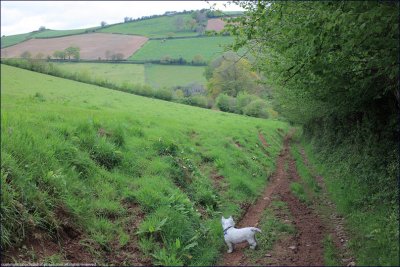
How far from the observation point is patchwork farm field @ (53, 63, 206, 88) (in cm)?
3338

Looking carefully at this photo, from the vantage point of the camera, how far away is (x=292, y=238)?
977 cm

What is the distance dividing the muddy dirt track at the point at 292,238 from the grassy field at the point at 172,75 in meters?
42.4

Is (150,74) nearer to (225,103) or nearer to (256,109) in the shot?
(225,103)

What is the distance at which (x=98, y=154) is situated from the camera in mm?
11719

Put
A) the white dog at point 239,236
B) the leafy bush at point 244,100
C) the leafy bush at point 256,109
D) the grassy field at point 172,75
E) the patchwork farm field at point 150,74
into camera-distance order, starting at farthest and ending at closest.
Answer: the leafy bush at point 244,100 → the leafy bush at point 256,109 → the grassy field at point 172,75 → the patchwork farm field at point 150,74 → the white dog at point 239,236

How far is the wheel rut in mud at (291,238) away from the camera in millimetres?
8477

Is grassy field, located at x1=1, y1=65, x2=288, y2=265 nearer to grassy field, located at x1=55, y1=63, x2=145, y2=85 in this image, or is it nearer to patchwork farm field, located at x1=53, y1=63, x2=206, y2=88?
grassy field, located at x1=55, y1=63, x2=145, y2=85

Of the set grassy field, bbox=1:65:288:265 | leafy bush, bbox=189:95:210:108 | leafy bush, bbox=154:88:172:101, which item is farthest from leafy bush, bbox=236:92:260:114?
grassy field, bbox=1:65:288:265

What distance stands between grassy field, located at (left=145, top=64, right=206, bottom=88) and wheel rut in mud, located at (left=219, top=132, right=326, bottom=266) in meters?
42.2

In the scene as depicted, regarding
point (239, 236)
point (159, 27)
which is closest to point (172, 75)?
point (159, 27)

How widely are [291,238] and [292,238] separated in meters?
0.03

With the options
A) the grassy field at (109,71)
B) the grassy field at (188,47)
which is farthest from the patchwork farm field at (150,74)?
the grassy field at (188,47)

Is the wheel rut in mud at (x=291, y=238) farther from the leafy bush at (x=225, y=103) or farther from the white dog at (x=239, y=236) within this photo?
the leafy bush at (x=225, y=103)

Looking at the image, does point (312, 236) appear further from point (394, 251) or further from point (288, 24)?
point (288, 24)
